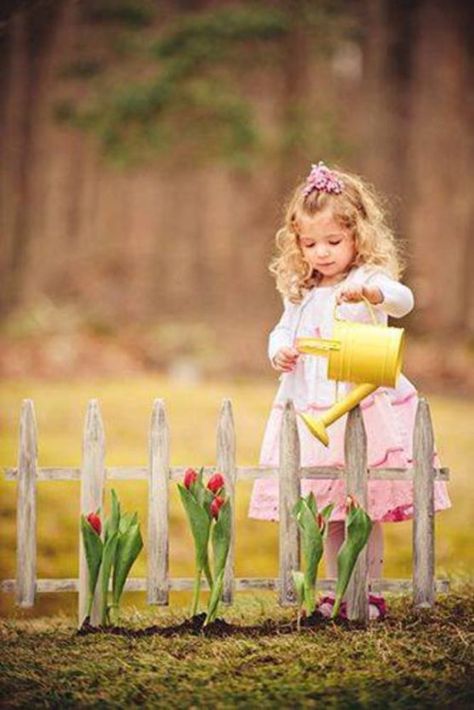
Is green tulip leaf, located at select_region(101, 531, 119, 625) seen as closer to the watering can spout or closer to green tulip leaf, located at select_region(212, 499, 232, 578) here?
green tulip leaf, located at select_region(212, 499, 232, 578)

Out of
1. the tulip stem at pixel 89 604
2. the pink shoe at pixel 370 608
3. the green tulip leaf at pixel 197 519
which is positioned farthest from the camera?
the pink shoe at pixel 370 608

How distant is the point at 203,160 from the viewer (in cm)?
1279

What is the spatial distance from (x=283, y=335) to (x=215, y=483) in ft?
1.87

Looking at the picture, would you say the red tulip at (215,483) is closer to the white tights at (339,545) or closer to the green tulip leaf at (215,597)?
the green tulip leaf at (215,597)

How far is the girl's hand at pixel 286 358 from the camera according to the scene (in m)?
3.48

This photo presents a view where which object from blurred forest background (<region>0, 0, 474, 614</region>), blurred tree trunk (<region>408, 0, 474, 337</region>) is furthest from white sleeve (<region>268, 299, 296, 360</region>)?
blurred tree trunk (<region>408, 0, 474, 337</region>)

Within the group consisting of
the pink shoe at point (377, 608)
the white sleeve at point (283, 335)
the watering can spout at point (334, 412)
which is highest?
the white sleeve at point (283, 335)

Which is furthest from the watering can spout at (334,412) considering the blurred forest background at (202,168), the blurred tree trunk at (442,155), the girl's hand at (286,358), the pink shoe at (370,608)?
the blurred tree trunk at (442,155)

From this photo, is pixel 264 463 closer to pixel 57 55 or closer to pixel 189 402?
pixel 189 402

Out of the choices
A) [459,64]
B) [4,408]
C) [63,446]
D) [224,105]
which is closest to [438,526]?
[63,446]

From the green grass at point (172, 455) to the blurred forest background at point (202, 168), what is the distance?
25 cm

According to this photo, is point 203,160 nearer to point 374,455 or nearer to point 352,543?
point 374,455

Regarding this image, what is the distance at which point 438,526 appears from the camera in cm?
671

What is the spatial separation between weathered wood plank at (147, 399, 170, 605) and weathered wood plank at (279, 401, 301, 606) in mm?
353
